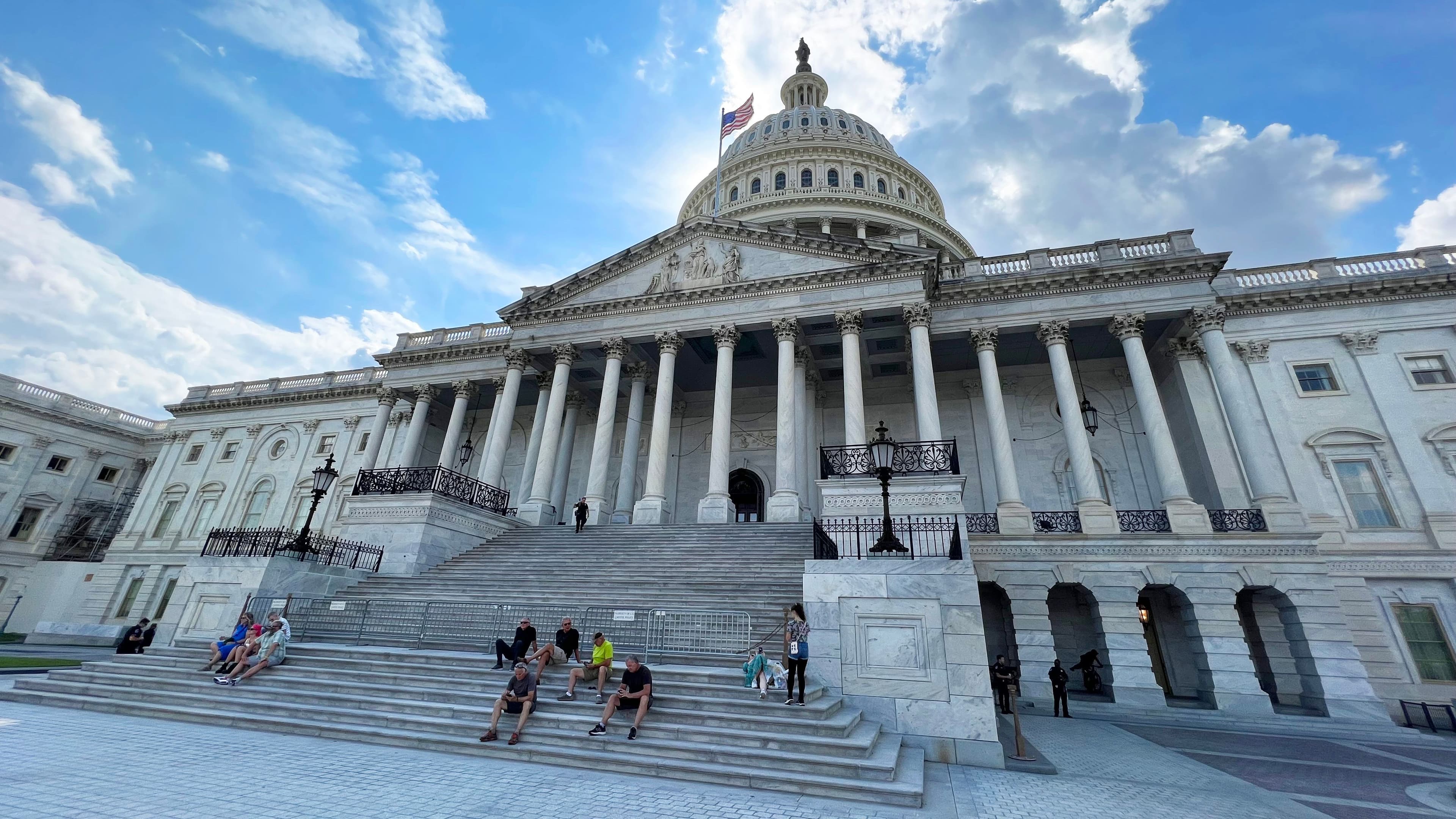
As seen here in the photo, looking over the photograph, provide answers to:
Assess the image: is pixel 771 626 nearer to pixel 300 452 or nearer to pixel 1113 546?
pixel 1113 546

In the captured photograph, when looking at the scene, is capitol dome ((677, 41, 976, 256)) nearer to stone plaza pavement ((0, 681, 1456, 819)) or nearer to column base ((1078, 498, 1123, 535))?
column base ((1078, 498, 1123, 535))

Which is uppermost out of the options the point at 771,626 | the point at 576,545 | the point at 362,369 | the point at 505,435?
the point at 362,369

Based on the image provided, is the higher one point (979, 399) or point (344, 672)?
point (979, 399)

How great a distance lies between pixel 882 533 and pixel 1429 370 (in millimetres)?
23111

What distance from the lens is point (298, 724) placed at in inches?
355

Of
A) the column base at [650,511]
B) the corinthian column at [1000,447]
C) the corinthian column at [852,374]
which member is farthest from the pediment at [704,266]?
the column base at [650,511]

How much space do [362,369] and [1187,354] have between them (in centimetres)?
4327

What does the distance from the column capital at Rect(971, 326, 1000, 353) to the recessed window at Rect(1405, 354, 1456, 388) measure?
14067 mm

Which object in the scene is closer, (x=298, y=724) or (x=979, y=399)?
(x=298, y=724)

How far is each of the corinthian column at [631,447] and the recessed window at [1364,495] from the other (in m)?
25.7

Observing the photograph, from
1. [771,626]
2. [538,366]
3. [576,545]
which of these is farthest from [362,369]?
[771,626]

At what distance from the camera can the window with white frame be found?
20500 mm

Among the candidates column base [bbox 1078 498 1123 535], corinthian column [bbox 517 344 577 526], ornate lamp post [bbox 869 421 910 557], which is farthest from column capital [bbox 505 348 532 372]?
column base [bbox 1078 498 1123 535]

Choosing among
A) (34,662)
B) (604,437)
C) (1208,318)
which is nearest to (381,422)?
(604,437)
